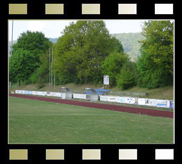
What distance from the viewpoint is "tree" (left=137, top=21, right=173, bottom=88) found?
28500 mm

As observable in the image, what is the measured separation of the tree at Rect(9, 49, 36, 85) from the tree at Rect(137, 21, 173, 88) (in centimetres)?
3368

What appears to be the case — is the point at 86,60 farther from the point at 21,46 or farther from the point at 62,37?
the point at 21,46

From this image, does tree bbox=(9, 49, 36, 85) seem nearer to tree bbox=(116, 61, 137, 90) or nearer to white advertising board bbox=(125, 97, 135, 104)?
tree bbox=(116, 61, 137, 90)

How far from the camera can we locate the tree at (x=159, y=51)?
28.5 m

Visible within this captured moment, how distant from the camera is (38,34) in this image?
73875 mm

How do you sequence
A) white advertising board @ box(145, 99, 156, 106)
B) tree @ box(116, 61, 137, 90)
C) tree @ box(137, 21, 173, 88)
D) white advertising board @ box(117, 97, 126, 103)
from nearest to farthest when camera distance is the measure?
1. white advertising board @ box(145, 99, 156, 106)
2. white advertising board @ box(117, 97, 126, 103)
3. tree @ box(137, 21, 173, 88)
4. tree @ box(116, 61, 137, 90)

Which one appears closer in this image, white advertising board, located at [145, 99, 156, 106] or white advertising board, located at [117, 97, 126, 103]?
white advertising board, located at [145, 99, 156, 106]

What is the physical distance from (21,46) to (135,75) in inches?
1719

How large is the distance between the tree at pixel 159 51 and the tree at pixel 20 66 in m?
33.7

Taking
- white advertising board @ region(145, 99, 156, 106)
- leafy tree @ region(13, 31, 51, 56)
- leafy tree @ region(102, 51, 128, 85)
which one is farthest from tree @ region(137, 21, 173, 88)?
leafy tree @ region(13, 31, 51, 56)
